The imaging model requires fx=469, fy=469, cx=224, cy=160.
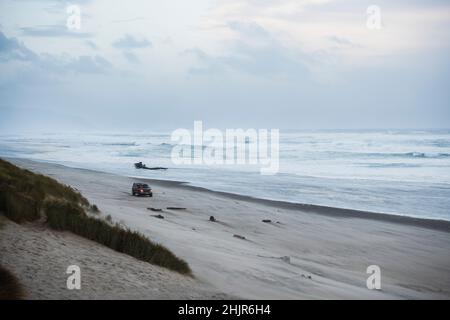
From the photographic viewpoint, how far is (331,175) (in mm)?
38812

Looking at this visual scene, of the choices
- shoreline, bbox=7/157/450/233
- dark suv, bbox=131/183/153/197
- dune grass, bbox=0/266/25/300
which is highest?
dune grass, bbox=0/266/25/300

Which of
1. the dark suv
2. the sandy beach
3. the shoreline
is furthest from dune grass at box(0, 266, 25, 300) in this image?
the shoreline

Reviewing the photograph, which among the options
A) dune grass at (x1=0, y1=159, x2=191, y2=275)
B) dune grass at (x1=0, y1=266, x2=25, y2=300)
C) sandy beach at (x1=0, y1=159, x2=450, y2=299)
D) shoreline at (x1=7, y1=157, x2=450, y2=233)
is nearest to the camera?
dune grass at (x1=0, y1=266, x2=25, y2=300)

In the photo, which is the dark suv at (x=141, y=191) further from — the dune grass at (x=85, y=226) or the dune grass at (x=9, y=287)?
the dune grass at (x=9, y=287)

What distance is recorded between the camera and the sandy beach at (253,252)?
7535 mm

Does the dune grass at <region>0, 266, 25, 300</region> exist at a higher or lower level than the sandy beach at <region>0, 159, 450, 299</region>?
higher

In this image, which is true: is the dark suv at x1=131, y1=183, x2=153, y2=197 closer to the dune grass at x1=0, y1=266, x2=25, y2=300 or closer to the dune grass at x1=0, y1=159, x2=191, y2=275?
the dune grass at x1=0, y1=159, x2=191, y2=275

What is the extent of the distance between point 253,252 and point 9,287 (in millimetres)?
6907

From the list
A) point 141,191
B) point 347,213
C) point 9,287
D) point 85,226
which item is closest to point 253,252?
point 85,226

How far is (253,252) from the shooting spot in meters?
12.2

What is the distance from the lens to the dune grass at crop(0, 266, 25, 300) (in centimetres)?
613

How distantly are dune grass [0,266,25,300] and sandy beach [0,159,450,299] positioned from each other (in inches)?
5.8

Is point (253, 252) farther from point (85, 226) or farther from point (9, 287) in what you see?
point (9, 287)

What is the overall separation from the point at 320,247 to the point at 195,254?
639 centimetres
